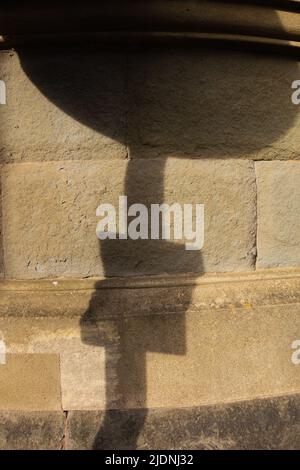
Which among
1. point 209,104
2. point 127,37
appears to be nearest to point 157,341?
point 209,104

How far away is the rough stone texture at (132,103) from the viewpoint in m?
2.42

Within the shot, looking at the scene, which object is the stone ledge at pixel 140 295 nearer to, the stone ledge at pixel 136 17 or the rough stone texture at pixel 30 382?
the rough stone texture at pixel 30 382

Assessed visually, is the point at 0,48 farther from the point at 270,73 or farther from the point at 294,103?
the point at 294,103

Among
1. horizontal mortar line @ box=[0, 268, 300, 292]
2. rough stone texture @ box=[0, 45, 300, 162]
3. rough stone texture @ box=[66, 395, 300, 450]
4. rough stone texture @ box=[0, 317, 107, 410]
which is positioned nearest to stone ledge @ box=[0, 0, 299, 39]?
rough stone texture @ box=[0, 45, 300, 162]

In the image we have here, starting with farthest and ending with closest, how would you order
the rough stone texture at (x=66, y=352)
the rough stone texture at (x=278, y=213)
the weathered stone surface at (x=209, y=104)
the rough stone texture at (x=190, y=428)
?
the rough stone texture at (x=278, y=213), the weathered stone surface at (x=209, y=104), the rough stone texture at (x=66, y=352), the rough stone texture at (x=190, y=428)

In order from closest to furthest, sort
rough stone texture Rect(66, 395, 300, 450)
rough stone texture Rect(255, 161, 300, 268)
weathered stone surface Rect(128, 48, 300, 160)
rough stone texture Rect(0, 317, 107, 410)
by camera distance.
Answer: rough stone texture Rect(66, 395, 300, 450), rough stone texture Rect(0, 317, 107, 410), weathered stone surface Rect(128, 48, 300, 160), rough stone texture Rect(255, 161, 300, 268)

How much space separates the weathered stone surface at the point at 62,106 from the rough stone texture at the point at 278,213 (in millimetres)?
917

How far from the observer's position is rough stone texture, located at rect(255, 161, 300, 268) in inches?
101

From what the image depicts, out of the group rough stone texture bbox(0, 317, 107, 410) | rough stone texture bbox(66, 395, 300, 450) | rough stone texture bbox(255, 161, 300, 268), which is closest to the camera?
rough stone texture bbox(66, 395, 300, 450)

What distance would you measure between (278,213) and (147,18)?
1.38 meters

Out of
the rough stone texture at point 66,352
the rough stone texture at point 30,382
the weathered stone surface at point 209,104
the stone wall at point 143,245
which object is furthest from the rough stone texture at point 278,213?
the rough stone texture at point 30,382

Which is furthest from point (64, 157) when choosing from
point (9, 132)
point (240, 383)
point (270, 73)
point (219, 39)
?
point (240, 383)

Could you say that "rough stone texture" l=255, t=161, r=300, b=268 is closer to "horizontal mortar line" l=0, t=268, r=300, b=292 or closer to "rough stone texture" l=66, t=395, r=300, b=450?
"horizontal mortar line" l=0, t=268, r=300, b=292

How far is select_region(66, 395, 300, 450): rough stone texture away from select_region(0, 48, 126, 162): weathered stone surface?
1521mm
